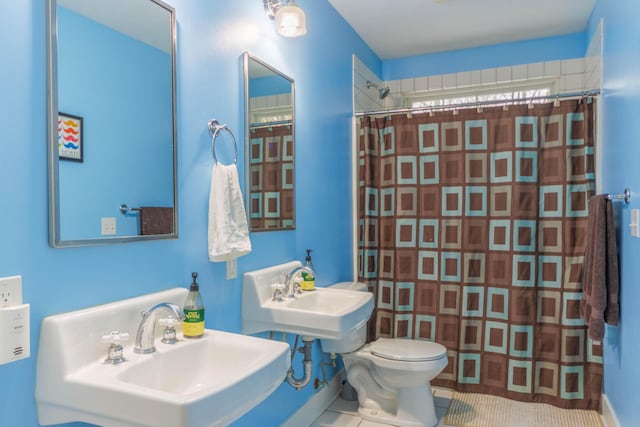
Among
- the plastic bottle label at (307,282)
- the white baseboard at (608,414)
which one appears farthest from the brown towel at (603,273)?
the plastic bottle label at (307,282)

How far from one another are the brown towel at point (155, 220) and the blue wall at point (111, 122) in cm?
2

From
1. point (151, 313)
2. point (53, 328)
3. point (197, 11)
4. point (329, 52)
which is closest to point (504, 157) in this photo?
point (329, 52)

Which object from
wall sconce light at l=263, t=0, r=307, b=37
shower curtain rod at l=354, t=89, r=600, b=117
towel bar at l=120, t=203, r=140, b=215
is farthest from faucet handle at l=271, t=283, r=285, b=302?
shower curtain rod at l=354, t=89, r=600, b=117

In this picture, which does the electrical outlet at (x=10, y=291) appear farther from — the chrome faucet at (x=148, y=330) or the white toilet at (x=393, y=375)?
the white toilet at (x=393, y=375)

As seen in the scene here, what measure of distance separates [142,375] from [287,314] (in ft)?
2.33

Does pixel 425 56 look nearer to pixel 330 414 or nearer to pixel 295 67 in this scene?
pixel 295 67

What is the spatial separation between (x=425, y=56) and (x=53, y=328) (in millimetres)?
3363

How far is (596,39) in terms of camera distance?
263 cm

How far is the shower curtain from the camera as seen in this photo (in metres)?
2.59

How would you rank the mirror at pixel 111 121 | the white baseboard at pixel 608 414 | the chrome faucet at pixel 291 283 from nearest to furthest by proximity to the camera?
1. the mirror at pixel 111 121
2. the chrome faucet at pixel 291 283
3. the white baseboard at pixel 608 414

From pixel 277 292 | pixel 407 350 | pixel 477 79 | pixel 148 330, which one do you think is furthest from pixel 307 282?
pixel 477 79

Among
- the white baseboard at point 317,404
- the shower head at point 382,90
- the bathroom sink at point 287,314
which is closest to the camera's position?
the bathroom sink at point 287,314

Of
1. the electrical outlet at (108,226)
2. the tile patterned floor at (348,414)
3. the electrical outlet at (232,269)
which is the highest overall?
the electrical outlet at (108,226)

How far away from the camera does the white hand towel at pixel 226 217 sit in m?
1.62
